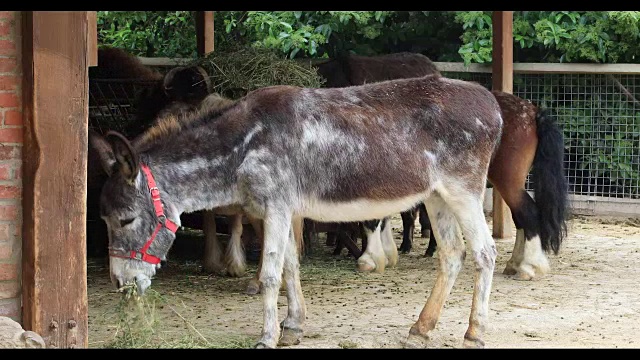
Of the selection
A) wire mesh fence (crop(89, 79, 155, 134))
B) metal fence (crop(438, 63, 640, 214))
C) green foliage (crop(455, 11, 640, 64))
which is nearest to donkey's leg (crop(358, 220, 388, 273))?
wire mesh fence (crop(89, 79, 155, 134))

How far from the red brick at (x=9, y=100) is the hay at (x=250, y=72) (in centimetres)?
287

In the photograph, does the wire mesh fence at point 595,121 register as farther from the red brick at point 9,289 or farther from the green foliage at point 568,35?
the red brick at point 9,289

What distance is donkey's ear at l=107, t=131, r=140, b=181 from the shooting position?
213 inches

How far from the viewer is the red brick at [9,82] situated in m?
5.29

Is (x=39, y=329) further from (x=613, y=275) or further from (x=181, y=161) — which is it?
(x=613, y=275)

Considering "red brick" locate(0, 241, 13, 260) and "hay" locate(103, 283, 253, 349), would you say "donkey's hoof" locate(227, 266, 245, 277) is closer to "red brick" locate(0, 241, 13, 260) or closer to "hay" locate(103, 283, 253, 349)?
"hay" locate(103, 283, 253, 349)

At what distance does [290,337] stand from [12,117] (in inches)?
→ 85.2

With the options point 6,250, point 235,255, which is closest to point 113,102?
point 235,255

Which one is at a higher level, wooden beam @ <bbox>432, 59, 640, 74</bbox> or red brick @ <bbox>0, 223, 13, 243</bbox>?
wooden beam @ <bbox>432, 59, 640, 74</bbox>

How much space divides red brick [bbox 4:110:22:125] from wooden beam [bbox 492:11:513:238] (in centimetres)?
640

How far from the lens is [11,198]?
536 cm

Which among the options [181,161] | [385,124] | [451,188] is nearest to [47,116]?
[181,161]

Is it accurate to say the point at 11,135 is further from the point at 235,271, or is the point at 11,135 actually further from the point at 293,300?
the point at 235,271

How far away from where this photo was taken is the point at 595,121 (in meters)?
12.4
